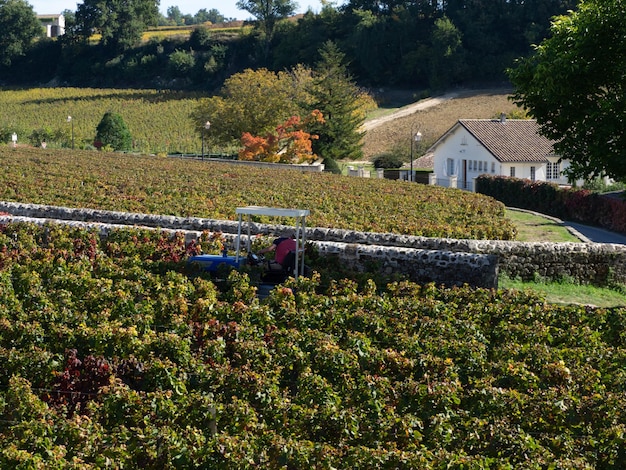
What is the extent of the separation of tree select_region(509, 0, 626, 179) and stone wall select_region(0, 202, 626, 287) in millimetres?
2413

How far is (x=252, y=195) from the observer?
3077 cm

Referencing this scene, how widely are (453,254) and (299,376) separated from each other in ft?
25.0

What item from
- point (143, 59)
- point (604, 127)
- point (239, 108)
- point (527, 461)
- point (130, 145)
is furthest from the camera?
point (143, 59)

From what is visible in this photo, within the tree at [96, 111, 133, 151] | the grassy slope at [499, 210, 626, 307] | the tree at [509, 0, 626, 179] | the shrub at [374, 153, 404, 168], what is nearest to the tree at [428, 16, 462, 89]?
the shrub at [374, 153, 404, 168]

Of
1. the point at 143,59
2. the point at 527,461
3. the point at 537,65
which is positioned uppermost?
the point at 143,59

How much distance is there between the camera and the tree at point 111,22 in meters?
113

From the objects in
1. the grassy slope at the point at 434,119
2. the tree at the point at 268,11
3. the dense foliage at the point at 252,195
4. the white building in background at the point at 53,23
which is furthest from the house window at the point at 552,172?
the white building in background at the point at 53,23

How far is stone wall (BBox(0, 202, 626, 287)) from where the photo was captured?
18.1 metres

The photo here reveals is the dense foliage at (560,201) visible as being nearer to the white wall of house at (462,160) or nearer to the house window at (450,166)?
the white wall of house at (462,160)

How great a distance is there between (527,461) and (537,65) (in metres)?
10.5

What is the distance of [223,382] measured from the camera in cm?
1117

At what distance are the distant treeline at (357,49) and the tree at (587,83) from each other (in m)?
73.0

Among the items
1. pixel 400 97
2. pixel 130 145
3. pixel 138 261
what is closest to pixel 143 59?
pixel 400 97

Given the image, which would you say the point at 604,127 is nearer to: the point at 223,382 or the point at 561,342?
the point at 561,342
